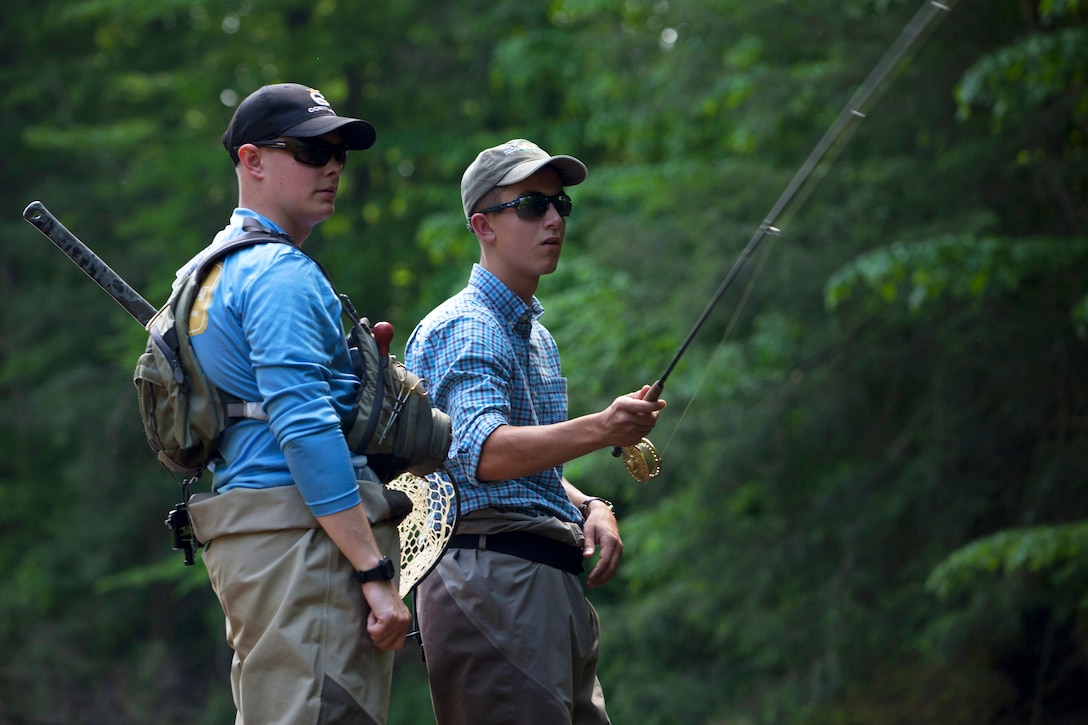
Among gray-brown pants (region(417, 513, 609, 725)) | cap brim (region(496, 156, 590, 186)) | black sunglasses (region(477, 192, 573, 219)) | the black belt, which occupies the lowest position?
gray-brown pants (region(417, 513, 609, 725))

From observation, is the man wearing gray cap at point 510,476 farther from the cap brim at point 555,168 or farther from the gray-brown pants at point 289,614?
the gray-brown pants at point 289,614

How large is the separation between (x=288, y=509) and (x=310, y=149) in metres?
0.68

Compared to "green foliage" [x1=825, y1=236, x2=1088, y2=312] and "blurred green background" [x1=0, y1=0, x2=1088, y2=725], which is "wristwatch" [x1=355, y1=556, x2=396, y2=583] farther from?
"green foliage" [x1=825, y1=236, x2=1088, y2=312]

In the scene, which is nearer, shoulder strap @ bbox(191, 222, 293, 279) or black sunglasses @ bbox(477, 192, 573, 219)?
shoulder strap @ bbox(191, 222, 293, 279)

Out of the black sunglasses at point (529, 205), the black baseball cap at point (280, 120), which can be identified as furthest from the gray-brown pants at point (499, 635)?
the black baseball cap at point (280, 120)

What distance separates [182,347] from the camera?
91.7 inches

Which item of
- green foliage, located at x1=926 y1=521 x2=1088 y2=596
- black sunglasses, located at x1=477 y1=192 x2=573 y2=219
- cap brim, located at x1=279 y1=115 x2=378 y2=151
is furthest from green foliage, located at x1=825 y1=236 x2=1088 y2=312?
cap brim, located at x1=279 y1=115 x2=378 y2=151

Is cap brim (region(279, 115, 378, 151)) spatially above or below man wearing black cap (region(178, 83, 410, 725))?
above

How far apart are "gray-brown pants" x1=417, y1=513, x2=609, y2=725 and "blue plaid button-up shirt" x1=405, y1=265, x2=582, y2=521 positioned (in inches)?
3.2

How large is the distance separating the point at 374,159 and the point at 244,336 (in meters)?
11.5

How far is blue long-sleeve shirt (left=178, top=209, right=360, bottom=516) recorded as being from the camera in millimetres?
2256

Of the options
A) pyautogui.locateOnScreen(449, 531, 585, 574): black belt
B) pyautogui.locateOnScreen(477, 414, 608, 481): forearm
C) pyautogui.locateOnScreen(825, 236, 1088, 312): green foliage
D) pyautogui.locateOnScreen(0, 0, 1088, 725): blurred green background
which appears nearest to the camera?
pyautogui.locateOnScreen(477, 414, 608, 481): forearm

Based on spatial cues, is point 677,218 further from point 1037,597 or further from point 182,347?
point 182,347

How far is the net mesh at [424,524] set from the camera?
270cm
